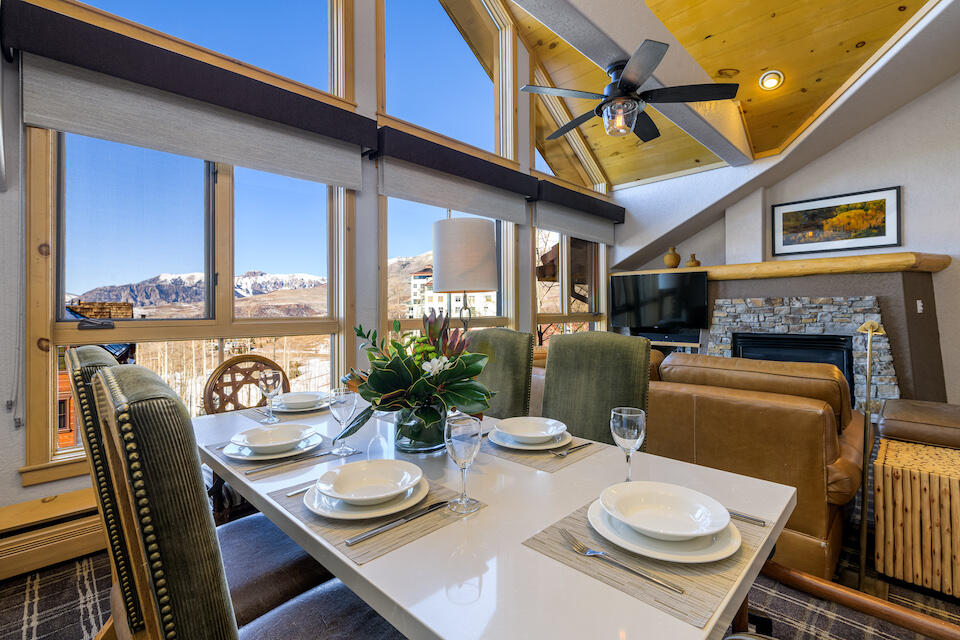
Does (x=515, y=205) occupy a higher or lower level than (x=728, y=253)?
higher

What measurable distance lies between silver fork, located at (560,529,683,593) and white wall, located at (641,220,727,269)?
5.08m

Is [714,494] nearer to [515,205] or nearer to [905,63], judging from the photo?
[515,205]

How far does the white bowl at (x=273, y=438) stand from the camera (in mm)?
1111

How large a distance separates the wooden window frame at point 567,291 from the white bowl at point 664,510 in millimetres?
3529

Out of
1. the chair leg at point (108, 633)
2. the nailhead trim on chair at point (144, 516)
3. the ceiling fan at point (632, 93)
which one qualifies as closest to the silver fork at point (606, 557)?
the nailhead trim on chair at point (144, 516)

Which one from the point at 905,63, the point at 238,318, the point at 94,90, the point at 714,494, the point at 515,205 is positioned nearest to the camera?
the point at 714,494

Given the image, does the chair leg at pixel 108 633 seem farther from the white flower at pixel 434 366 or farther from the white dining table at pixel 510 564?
the white flower at pixel 434 366

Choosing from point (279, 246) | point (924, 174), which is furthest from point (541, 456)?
point (924, 174)

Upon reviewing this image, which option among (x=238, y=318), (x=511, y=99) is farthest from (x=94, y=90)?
(x=511, y=99)

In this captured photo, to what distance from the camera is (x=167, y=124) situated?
7.20 feet

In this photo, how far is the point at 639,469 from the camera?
105 cm

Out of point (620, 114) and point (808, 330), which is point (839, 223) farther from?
point (620, 114)

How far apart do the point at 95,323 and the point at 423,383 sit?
197 cm

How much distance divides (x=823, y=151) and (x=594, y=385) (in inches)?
175
